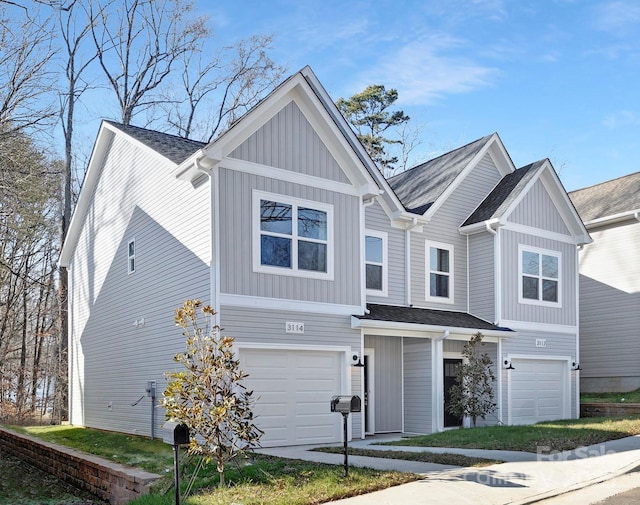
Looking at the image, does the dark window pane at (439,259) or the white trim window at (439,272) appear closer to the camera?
the white trim window at (439,272)

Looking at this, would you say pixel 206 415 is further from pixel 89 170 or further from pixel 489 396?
pixel 89 170

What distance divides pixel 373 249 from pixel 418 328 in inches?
92.4

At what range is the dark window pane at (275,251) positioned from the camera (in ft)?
46.5

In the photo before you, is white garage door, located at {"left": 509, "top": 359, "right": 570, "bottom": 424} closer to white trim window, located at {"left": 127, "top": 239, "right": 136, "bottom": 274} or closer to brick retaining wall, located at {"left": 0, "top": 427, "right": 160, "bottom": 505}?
white trim window, located at {"left": 127, "top": 239, "right": 136, "bottom": 274}

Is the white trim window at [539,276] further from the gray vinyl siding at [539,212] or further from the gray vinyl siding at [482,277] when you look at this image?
the gray vinyl siding at [482,277]

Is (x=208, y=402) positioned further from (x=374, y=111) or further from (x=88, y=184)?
(x=374, y=111)

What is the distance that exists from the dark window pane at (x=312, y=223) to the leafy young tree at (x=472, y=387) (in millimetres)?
4841

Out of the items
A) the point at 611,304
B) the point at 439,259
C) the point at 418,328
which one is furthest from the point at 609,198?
the point at 418,328

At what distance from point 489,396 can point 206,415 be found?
9976mm

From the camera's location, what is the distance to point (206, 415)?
935 centimetres

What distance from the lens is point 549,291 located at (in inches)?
778

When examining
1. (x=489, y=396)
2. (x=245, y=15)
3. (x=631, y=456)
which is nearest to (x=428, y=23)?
(x=245, y=15)

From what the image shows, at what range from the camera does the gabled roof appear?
16.0 m

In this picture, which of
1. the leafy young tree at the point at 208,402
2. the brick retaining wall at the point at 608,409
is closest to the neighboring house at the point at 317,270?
the brick retaining wall at the point at 608,409
